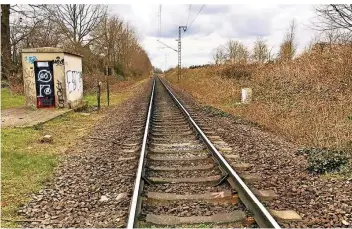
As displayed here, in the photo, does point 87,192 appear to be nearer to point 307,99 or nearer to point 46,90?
point 307,99

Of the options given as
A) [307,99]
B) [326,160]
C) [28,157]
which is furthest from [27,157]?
[307,99]

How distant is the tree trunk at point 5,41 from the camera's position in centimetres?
2351

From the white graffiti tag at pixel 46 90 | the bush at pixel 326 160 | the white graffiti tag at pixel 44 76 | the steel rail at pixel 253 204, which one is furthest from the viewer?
the white graffiti tag at pixel 46 90

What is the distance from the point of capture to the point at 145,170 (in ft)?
20.3

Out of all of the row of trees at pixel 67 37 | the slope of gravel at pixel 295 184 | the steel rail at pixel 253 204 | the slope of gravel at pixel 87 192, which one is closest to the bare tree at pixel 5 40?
the row of trees at pixel 67 37

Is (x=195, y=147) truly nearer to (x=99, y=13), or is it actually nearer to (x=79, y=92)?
(x=79, y=92)

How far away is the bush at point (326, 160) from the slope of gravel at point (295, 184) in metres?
0.15

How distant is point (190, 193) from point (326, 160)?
106 inches

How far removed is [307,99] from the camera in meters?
12.8

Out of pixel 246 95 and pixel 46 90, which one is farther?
pixel 246 95

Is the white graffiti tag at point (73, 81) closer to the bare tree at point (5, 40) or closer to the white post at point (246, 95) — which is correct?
the white post at point (246, 95)

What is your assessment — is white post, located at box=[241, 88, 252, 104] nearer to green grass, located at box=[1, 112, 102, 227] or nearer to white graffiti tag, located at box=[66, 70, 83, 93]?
green grass, located at box=[1, 112, 102, 227]

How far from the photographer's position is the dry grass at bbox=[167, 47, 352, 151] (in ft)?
28.1

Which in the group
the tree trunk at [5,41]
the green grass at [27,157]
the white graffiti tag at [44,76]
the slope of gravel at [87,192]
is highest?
the tree trunk at [5,41]
